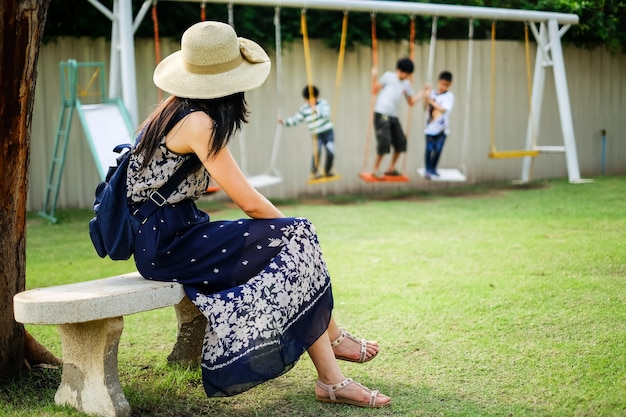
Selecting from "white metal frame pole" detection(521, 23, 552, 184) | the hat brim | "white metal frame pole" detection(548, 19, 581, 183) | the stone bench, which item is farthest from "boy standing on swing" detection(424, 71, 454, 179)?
the stone bench

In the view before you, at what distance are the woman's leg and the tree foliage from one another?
682cm

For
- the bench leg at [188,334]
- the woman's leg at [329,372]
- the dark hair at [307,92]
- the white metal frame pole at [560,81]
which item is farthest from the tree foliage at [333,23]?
the woman's leg at [329,372]

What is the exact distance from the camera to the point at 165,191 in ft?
9.91

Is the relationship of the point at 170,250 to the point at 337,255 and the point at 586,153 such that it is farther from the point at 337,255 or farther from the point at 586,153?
the point at 586,153

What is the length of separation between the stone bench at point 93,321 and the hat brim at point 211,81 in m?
0.73

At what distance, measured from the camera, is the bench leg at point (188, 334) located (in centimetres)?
338

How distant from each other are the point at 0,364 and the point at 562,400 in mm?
2230

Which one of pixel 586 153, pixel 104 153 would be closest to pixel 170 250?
pixel 104 153

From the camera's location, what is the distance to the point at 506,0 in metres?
11.2

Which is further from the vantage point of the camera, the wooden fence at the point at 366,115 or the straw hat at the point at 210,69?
the wooden fence at the point at 366,115

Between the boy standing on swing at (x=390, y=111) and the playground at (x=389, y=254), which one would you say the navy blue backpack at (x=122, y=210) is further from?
the boy standing on swing at (x=390, y=111)

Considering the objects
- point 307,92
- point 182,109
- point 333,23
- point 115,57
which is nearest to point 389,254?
point 182,109

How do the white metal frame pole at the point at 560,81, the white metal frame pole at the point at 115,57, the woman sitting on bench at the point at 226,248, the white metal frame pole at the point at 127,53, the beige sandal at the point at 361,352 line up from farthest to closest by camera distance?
the white metal frame pole at the point at 560,81
the white metal frame pole at the point at 115,57
the white metal frame pole at the point at 127,53
the beige sandal at the point at 361,352
the woman sitting on bench at the point at 226,248

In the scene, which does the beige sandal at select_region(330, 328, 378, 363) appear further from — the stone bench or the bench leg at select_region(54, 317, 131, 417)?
the bench leg at select_region(54, 317, 131, 417)
